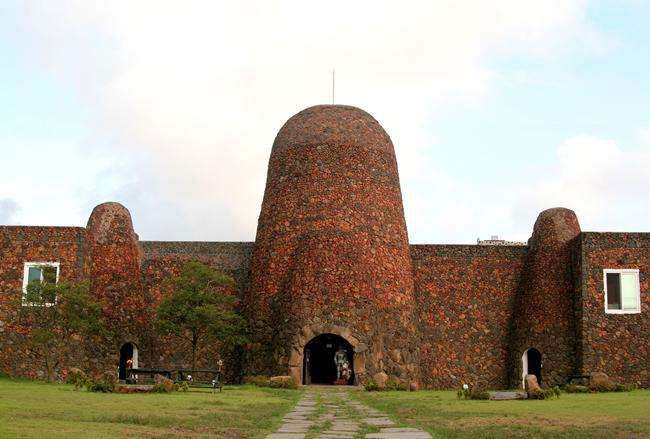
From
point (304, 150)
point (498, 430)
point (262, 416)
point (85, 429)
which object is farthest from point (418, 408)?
point (304, 150)

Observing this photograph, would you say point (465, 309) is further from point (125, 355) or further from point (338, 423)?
point (338, 423)

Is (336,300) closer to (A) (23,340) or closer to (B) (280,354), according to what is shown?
(B) (280,354)

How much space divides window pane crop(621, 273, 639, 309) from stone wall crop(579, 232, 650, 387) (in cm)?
29

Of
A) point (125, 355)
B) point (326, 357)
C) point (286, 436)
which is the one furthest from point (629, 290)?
point (286, 436)

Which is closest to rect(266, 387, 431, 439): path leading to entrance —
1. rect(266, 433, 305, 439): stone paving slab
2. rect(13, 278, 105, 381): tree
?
rect(266, 433, 305, 439): stone paving slab

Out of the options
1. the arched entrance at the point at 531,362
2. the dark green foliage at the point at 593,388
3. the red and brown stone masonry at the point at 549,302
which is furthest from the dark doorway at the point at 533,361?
the dark green foliage at the point at 593,388

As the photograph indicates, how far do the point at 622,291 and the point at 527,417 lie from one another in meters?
19.1

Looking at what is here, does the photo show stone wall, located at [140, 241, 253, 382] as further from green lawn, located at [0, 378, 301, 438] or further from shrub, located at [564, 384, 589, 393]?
shrub, located at [564, 384, 589, 393]

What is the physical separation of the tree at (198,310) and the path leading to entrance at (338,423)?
9.35 metres

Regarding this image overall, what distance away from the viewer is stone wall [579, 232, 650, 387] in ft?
104

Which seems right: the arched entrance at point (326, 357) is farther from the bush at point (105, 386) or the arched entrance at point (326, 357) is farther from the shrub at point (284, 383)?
the bush at point (105, 386)

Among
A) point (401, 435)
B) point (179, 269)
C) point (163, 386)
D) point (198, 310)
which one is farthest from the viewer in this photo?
point (179, 269)

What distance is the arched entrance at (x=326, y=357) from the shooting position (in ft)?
105

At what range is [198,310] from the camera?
29.2 metres
